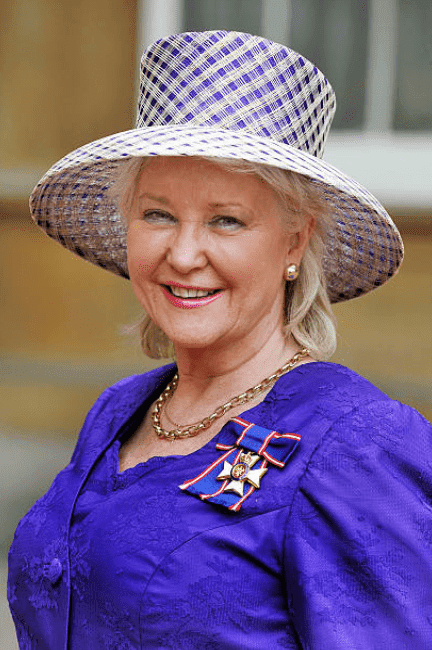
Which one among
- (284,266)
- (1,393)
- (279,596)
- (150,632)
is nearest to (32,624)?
(150,632)

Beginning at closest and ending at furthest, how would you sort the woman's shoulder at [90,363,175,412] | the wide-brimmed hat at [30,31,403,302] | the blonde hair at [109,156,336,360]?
the wide-brimmed hat at [30,31,403,302], the blonde hair at [109,156,336,360], the woman's shoulder at [90,363,175,412]

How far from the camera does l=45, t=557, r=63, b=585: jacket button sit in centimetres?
202

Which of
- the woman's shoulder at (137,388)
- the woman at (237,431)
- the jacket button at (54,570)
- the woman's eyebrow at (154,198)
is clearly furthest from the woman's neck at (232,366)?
the jacket button at (54,570)

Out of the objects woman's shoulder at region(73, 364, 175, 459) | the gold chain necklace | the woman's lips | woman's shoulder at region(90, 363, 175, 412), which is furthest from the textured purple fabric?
woman's shoulder at region(90, 363, 175, 412)

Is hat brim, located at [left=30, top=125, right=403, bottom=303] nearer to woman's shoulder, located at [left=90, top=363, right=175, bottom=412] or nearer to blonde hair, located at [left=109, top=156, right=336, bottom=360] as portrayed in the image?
blonde hair, located at [left=109, top=156, right=336, bottom=360]

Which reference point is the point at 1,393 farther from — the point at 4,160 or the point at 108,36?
the point at 108,36

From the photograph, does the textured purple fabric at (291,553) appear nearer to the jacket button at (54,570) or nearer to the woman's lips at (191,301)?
the jacket button at (54,570)

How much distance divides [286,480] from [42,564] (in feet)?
1.88

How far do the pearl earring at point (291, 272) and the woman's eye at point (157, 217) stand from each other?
0.28 metres

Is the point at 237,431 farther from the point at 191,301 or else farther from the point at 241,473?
the point at 191,301

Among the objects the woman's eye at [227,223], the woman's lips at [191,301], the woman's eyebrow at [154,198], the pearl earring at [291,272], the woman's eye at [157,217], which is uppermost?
the woman's eyebrow at [154,198]

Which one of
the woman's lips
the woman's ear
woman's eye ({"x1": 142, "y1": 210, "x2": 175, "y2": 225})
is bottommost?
the woman's lips

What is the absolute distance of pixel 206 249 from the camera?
2023mm

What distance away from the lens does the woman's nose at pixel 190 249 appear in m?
2.02
